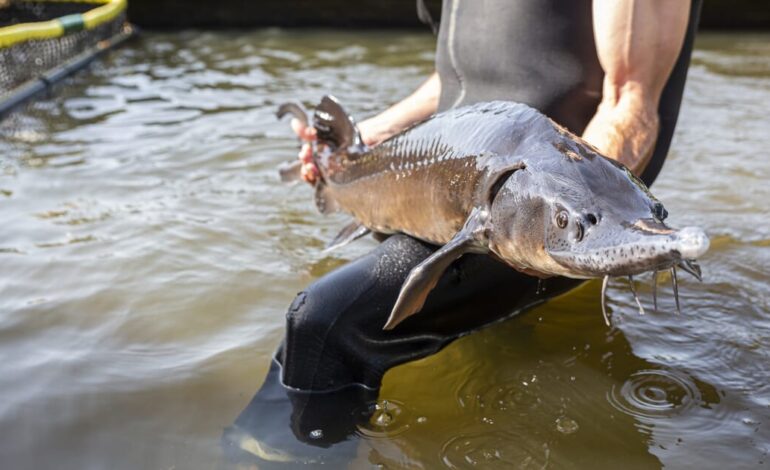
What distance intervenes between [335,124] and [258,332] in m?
0.84

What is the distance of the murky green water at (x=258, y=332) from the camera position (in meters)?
2.43

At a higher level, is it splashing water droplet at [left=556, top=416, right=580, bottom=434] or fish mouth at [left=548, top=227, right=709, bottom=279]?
fish mouth at [left=548, top=227, right=709, bottom=279]

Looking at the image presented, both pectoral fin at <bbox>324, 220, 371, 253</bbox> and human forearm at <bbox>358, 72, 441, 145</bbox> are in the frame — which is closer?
pectoral fin at <bbox>324, 220, 371, 253</bbox>

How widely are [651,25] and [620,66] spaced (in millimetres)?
150

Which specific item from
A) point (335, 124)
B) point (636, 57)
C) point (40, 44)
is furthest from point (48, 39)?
point (636, 57)

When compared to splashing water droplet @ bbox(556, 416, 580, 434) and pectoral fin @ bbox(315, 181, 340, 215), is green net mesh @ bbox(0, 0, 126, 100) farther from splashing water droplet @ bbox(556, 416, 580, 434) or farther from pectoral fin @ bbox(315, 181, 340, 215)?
splashing water droplet @ bbox(556, 416, 580, 434)

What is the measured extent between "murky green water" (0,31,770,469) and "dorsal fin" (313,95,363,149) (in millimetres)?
750

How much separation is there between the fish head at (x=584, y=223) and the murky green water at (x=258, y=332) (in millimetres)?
752

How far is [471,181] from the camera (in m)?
2.14

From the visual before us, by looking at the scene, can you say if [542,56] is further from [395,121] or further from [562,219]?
[562,219]

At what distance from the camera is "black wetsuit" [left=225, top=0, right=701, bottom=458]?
2410mm

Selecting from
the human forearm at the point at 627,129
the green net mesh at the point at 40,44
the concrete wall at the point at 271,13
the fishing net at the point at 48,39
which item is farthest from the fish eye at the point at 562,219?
the concrete wall at the point at 271,13

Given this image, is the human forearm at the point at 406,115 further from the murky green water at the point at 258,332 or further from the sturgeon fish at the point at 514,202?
the murky green water at the point at 258,332

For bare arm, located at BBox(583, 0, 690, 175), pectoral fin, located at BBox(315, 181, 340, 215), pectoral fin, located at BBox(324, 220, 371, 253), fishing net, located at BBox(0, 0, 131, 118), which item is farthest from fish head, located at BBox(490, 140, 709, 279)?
fishing net, located at BBox(0, 0, 131, 118)
